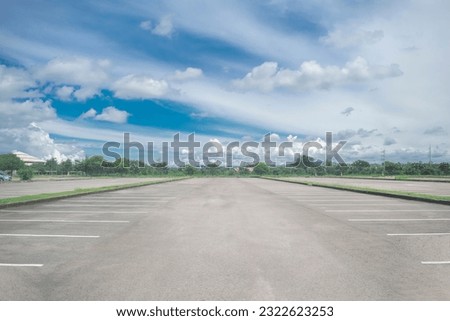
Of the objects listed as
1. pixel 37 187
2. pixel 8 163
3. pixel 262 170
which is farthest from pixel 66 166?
pixel 37 187

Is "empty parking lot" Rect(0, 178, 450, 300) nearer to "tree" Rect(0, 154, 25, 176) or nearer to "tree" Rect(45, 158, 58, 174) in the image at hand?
"tree" Rect(0, 154, 25, 176)

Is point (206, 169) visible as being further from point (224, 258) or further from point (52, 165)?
point (224, 258)

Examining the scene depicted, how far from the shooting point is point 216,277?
5449mm

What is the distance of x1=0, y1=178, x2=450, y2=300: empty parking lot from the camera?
193 inches

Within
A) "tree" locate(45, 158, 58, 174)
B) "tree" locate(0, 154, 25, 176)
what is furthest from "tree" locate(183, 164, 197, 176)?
"tree" locate(45, 158, 58, 174)

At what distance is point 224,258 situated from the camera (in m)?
6.65

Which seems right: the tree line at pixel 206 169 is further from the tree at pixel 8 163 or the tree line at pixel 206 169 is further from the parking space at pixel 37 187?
the parking space at pixel 37 187

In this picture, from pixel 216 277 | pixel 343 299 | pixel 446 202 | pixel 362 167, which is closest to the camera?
pixel 343 299

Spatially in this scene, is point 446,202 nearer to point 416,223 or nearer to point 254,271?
point 416,223

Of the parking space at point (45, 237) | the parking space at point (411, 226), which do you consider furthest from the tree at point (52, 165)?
the parking space at point (411, 226)
